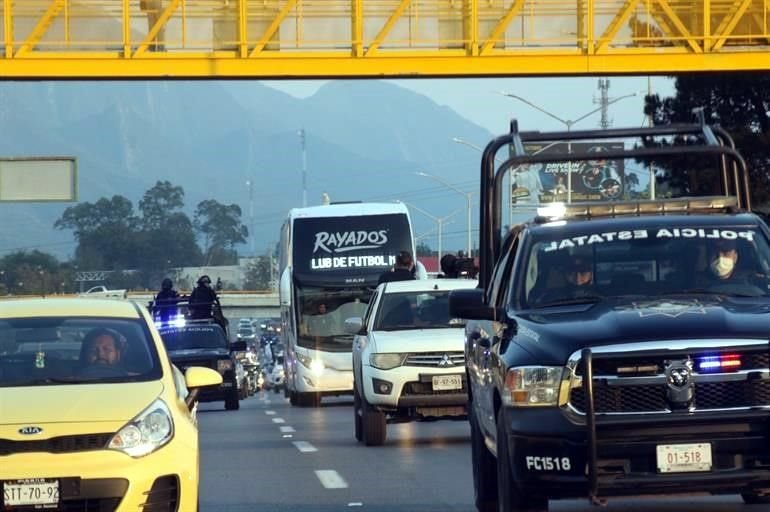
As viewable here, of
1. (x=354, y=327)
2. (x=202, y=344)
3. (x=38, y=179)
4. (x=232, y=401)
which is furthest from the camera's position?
(x=38, y=179)

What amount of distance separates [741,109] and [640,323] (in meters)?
58.7

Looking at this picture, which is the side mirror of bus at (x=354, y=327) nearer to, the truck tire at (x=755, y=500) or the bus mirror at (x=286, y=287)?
the truck tire at (x=755, y=500)

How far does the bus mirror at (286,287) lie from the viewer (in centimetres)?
3956

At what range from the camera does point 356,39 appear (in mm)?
36625

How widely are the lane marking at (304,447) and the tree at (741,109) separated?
44269 millimetres

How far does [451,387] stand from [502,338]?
364 inches

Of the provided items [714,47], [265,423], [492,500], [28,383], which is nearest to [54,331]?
[28,383]

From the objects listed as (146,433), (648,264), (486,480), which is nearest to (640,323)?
(648,264)

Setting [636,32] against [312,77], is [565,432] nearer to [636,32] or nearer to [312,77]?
[312,77]

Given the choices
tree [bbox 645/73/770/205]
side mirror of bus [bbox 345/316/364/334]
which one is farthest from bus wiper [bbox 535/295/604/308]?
tree [bbox 645/73/770/205]

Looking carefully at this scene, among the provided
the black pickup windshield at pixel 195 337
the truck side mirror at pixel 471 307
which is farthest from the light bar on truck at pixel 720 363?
the black pickup windshield at pixel 195 337

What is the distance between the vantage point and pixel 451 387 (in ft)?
67.3

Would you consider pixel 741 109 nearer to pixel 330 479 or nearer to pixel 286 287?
pixel 286 287

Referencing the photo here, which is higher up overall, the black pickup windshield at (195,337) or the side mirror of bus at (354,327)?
the side mirror of bus at (354,327)
